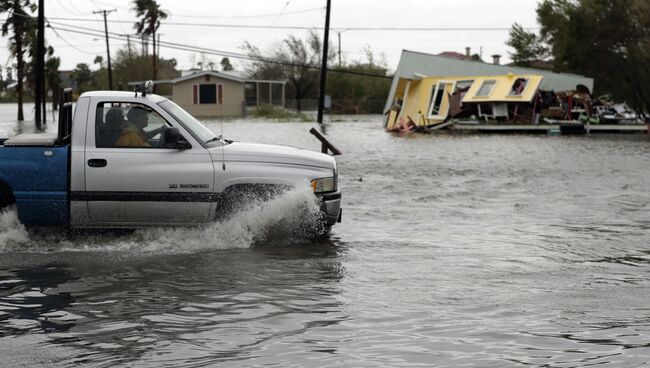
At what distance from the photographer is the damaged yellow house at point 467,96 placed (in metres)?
50.9

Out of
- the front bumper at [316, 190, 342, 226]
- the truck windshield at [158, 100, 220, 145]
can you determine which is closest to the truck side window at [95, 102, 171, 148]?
the truck windshield at [158, 100, 220, 145]

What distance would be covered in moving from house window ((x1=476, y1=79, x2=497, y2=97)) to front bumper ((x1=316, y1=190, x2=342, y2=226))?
41760mm

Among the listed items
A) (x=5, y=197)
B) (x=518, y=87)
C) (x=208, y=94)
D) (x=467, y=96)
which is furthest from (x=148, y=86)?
(x=208, y=94)

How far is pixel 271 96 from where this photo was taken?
90.4 m

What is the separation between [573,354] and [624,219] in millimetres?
7997

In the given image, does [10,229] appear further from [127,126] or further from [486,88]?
[486,88]

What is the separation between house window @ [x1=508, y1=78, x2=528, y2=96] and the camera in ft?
167

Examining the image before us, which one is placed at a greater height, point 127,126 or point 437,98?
point 437,98

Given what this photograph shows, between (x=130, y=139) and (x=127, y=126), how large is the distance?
16 centimetres

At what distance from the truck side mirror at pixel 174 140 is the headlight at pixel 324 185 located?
4.66 feet

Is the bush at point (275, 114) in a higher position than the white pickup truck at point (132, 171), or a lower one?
higher

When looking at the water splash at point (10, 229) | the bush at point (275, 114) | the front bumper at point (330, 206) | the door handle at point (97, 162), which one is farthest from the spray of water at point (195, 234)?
the bush at point (275, 114)

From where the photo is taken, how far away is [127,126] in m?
10.6

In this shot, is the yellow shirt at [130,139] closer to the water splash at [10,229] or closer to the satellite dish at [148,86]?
the satellite dish at [148,86]
